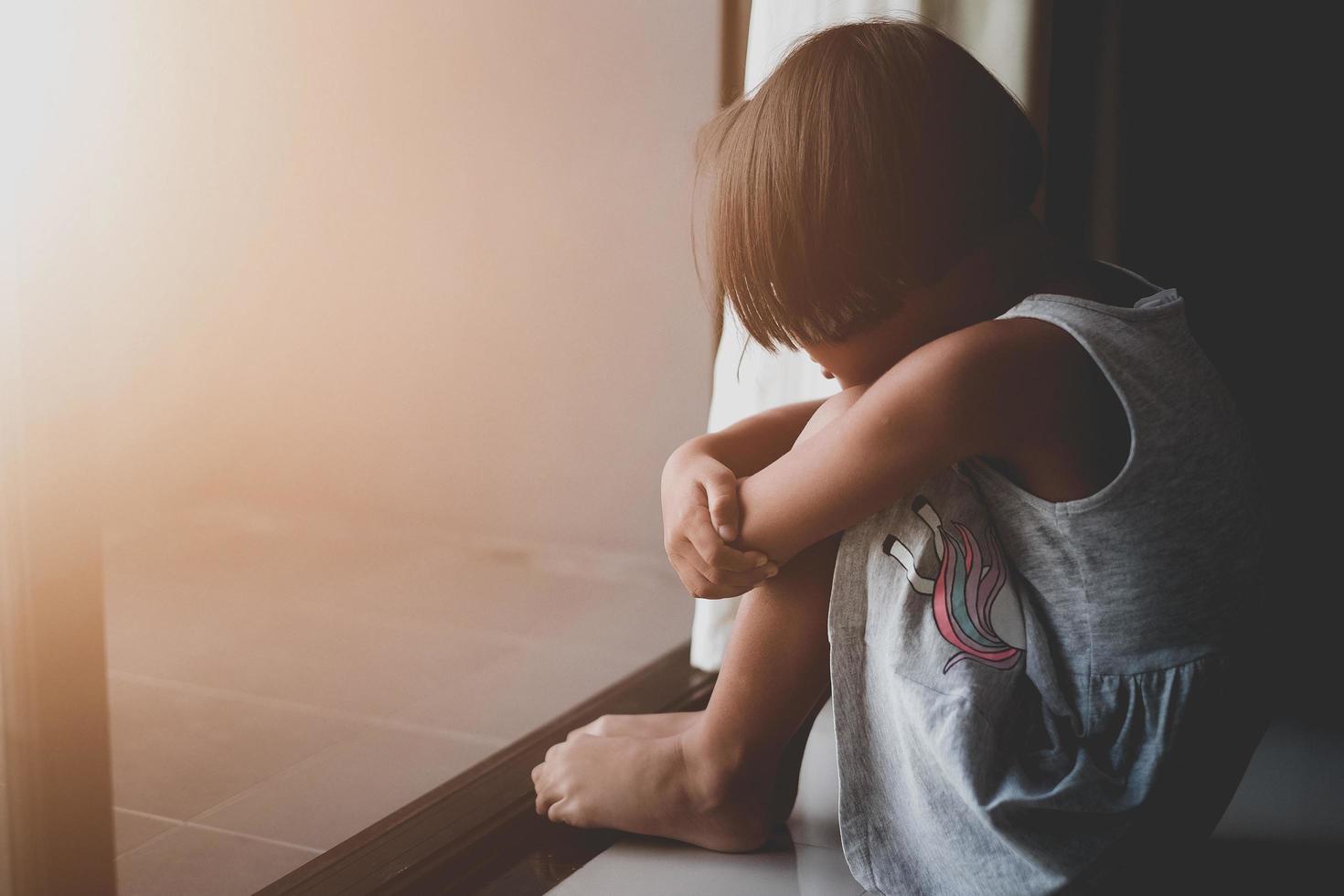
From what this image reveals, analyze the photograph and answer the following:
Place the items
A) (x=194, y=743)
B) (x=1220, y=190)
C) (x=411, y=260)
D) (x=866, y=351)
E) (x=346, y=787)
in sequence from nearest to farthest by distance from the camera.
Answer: (x=866, y=351)
(x=346, y=787)
(x=194, y=743)
(x=1220, y=190)
(x=411, y=260)

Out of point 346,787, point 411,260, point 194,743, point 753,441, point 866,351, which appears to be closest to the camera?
point 866,351

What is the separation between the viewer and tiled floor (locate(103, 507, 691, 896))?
3.42ft

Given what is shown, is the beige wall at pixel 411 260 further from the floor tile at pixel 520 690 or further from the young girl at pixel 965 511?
the young girl at pixel 965 511

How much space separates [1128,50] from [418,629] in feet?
4.17

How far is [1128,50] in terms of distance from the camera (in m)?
1.61

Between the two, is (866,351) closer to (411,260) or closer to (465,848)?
(465,848)

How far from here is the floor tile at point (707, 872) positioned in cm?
87

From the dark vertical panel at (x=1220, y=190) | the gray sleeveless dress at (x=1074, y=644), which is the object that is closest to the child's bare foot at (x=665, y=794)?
the gray sleeveless dress at (x=1074, y=644)

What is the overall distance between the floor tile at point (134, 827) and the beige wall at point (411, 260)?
3.48 feet

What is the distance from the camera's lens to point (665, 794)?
0.91 meters

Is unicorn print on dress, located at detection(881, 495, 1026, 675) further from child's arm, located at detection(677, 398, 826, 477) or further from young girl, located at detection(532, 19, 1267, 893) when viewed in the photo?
child's arm, located at detection(677, 398, 826, 477)

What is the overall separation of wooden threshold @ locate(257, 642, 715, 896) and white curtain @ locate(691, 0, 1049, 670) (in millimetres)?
369

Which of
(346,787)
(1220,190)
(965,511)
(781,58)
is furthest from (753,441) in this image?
(1220,190)

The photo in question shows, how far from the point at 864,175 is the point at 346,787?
75 centimetres
